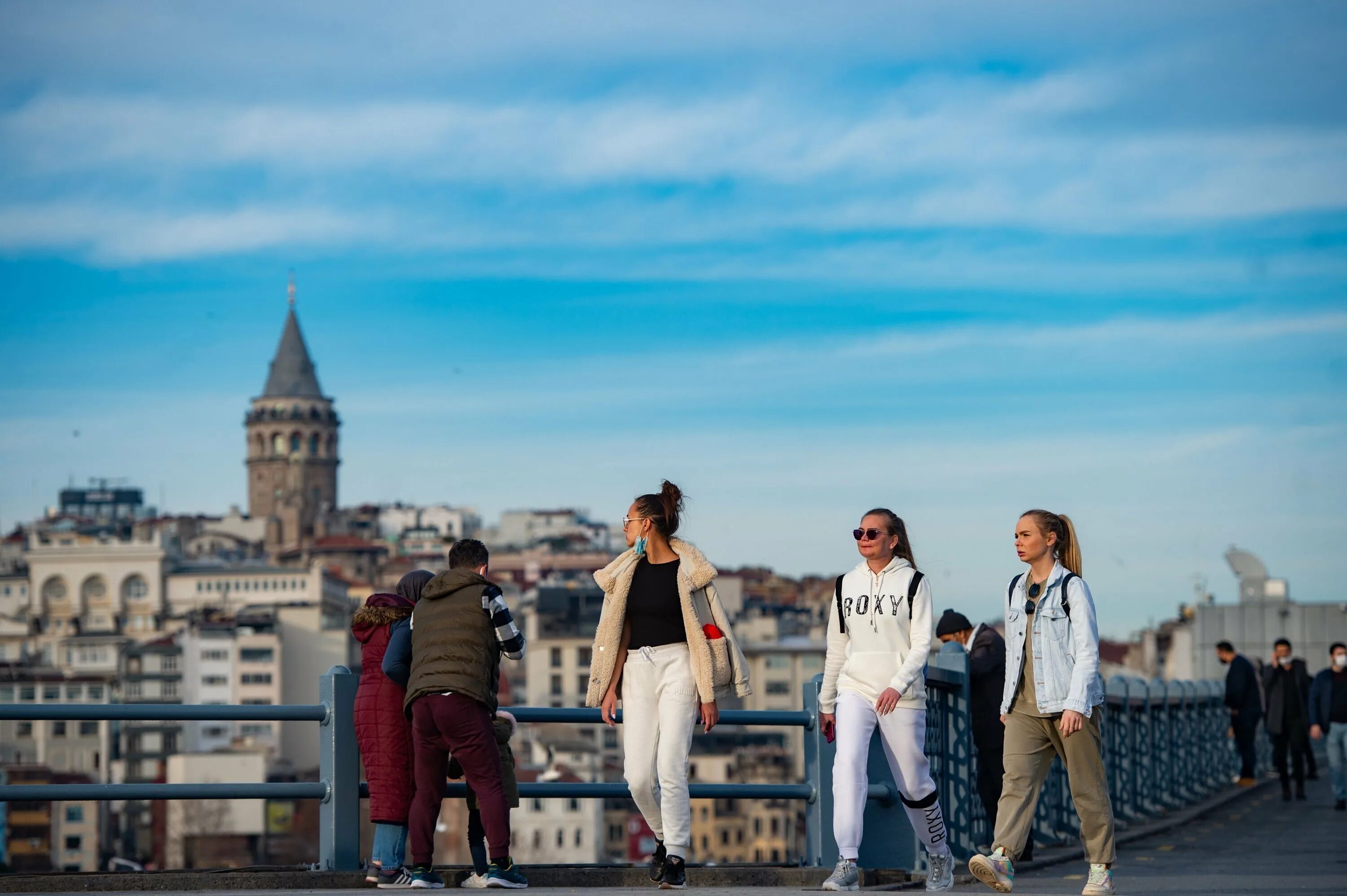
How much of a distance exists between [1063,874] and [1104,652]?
177170mm

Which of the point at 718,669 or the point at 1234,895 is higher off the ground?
the point at 718,669

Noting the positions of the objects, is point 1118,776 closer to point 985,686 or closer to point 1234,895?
point 985,686

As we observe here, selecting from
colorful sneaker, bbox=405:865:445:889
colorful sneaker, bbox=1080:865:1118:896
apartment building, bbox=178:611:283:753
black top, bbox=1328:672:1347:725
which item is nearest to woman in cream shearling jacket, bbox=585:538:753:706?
colorful sneaker, bbox=405:865:445:889

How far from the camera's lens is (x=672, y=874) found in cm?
884

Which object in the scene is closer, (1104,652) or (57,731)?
(57,731)

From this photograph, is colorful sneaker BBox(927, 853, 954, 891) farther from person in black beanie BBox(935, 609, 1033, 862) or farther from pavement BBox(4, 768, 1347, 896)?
person in black beanie BBox(935, 609, 1033, 862)

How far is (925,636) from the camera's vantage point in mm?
8547

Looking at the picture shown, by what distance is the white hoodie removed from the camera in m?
8.59

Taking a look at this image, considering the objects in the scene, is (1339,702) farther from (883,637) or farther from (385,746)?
(385,746)

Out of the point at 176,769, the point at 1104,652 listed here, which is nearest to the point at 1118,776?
the point at 176,769

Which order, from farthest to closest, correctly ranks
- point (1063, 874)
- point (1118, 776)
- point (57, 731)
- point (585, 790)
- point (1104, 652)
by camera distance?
point (1104, 652), point (57, 731), point (1118, 776), point (1063, 874), point (585, 790)

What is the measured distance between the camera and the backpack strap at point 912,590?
8.63m

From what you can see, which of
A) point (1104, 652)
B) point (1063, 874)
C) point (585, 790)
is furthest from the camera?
point (1104, 652)

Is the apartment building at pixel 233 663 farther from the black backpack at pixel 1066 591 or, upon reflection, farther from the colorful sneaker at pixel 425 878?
the black backpack at pixel 1066 591
